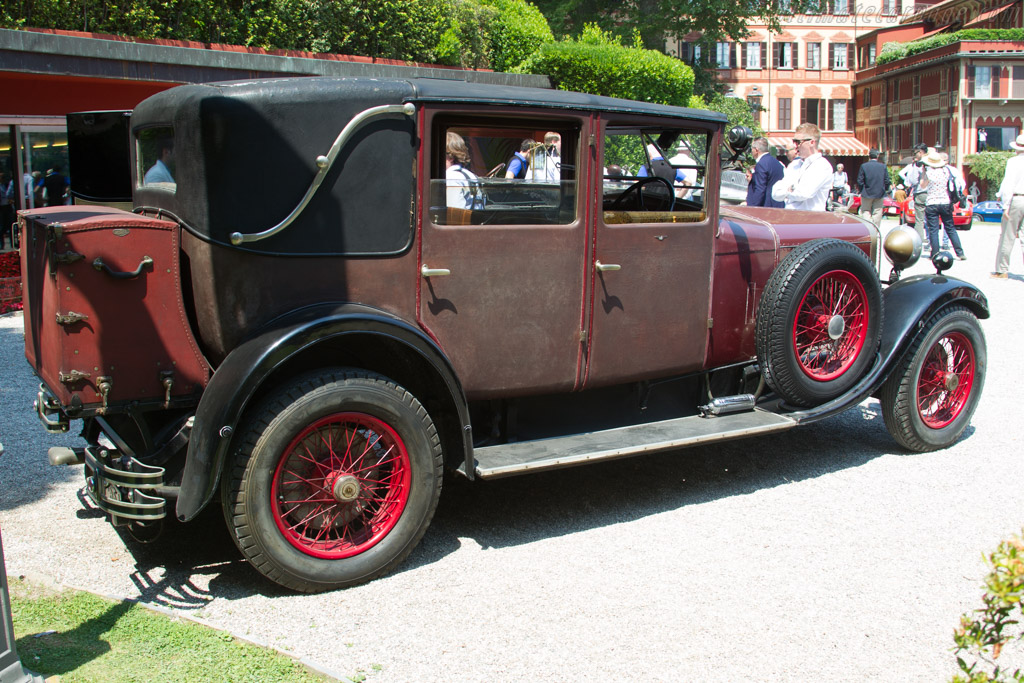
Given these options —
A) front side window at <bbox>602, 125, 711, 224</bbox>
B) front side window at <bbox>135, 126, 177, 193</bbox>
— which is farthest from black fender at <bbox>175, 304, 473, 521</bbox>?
front side window at <bbox>602, 125, 711, 224</bbox>

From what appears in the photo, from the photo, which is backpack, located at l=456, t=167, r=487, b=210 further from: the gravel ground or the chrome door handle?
the gravel ground

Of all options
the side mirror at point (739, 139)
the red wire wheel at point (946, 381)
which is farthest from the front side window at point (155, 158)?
the red wire wheel at point (946, 381)

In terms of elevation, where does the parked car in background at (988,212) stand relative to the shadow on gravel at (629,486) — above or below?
above

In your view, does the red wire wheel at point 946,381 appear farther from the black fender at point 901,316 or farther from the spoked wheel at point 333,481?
the spoked wheel at point 333,481

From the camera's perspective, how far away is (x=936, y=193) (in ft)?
43.5

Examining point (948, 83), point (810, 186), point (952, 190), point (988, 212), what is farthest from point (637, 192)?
point (948, 83)

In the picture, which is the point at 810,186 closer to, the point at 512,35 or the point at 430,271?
the point at 430,271

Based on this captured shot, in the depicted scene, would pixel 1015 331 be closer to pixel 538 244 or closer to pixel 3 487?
pixel 538 244

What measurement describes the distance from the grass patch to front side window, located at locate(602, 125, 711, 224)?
2.72 meters

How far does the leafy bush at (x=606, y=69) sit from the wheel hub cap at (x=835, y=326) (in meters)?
13.9

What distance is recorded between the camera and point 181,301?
3352 millimetres

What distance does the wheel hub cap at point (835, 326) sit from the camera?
4.69m

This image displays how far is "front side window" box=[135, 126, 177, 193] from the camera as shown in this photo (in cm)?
373

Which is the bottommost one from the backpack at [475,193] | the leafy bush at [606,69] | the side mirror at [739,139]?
the backpack at [475,193]
